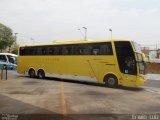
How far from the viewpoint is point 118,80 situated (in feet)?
68.1

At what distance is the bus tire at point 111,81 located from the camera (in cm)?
2105

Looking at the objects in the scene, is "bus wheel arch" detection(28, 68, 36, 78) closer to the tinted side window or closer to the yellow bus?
the yellow bus

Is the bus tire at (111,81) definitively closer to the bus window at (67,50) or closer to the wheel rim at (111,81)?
the wheel rim at (111,81)

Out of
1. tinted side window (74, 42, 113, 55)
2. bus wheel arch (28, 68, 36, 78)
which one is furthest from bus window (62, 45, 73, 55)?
bus wheel arch (28, 68, 36, 78)

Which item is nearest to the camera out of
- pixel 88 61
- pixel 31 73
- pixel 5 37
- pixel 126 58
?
pixel 126 58

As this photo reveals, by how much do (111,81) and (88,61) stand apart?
2506 mm

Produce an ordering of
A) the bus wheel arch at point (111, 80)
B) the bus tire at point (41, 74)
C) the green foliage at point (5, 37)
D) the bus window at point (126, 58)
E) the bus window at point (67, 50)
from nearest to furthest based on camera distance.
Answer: the bus window at point (126, 58) → the bus wheel arch at point (111, 80) → the bus window at point (67, 50) → the bus tire at point (41, 74) → the green foliage at point (5, 37)

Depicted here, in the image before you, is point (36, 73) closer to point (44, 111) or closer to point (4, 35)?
point (44, 111)

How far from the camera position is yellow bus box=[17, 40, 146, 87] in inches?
796

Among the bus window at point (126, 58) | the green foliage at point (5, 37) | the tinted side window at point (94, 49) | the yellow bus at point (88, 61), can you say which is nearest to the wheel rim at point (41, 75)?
the yellow bus at point (88, 61)

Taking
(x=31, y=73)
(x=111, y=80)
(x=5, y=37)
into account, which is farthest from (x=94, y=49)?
(x=5, y=37)

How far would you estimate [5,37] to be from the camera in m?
80.6

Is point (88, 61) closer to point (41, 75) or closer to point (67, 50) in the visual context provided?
point (67, 50)

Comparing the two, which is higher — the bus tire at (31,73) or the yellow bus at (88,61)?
the yellow bus at (88,61)
